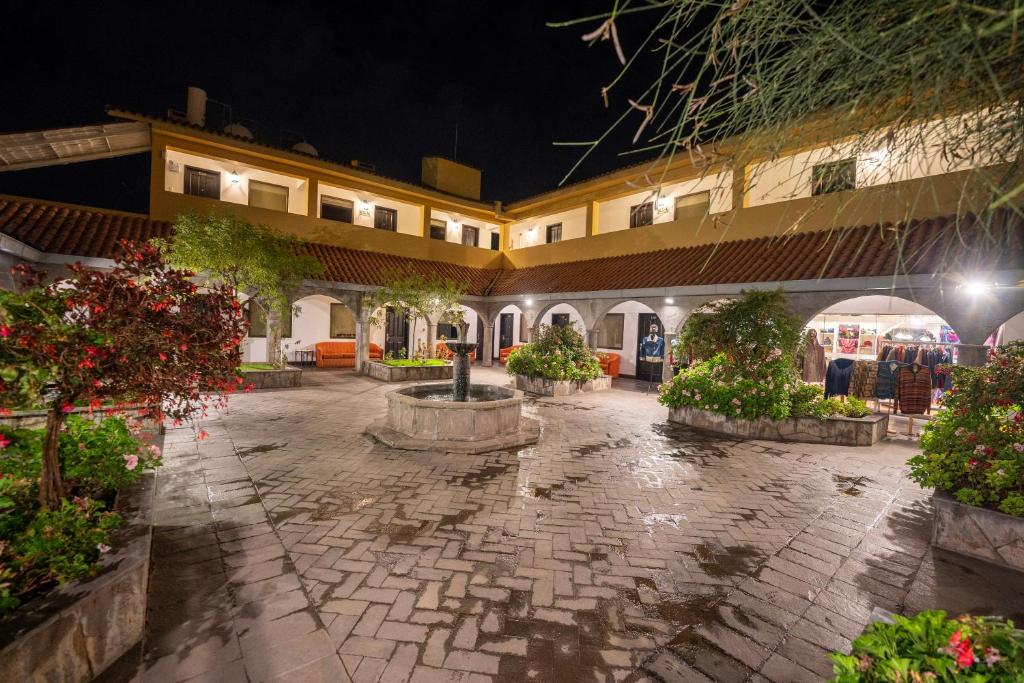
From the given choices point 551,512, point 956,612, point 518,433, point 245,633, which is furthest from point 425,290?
point 956,612

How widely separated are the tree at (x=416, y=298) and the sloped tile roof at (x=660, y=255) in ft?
2.27

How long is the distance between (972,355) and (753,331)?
418cm

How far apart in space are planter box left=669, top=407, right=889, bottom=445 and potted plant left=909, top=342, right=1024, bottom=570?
3.06 meters

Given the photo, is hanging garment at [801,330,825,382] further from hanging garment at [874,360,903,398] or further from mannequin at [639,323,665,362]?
mannequin at [639,323,665,362]

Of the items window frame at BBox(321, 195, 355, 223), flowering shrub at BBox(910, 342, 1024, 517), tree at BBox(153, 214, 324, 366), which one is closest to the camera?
flowering shrub at BBox(910, 342, 1024, 517)

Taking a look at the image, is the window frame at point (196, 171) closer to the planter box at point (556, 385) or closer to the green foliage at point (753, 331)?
the planter box at point (556, 385)

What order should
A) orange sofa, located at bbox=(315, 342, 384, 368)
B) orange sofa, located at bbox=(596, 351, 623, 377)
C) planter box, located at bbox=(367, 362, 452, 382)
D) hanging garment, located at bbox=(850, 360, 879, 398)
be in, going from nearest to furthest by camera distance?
hanging garment, located at bbox=(850, 360, 879, 398) < planter box, located at bbox=(367, 362, 452, 382) < orange sofa, located at bbox=(596, 351, 623, 377) < orange sofa, located at bbox=(315, 342, 384, 368)

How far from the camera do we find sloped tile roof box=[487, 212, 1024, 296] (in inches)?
339

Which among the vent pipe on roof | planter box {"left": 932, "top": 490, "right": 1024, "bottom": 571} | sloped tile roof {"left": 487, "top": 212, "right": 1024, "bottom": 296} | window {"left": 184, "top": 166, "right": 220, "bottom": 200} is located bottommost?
planter box {"left": 932, "top": 490, "right": 1024, "bottom": 571}

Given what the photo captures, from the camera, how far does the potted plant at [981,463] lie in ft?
13.1

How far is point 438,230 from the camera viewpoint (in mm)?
21344

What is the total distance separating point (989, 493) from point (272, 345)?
14623mm

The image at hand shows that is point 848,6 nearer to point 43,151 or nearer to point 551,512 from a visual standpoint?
point 551,512

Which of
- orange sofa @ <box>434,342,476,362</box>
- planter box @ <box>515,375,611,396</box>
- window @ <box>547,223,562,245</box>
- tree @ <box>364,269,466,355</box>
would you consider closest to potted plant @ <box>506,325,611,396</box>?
planter box @ <box>515,375,611,396</box>
